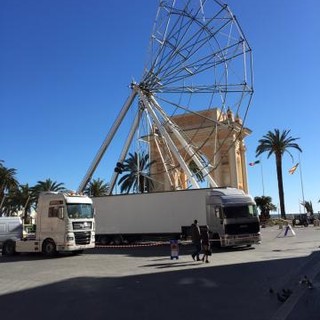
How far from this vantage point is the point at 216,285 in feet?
45.3


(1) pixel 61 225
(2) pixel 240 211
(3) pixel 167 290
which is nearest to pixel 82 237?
(1) pixel 61 225

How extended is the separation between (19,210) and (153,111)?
46.6 metres

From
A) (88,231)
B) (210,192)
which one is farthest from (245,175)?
(88,231)

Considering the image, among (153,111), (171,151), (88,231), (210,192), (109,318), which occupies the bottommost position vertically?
(109,318)

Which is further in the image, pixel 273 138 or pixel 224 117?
pixel 273 138

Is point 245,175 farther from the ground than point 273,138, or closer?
closer

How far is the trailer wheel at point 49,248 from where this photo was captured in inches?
1058

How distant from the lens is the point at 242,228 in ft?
94.1

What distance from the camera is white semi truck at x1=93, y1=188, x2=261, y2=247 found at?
28719 mm

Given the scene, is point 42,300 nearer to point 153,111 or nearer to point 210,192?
point 210,192

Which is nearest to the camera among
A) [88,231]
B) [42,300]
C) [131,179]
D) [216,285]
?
[42,300]

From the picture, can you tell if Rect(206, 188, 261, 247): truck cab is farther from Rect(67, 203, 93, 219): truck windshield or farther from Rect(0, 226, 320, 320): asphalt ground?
Rect(67, 203, 93, 219): truck windshield

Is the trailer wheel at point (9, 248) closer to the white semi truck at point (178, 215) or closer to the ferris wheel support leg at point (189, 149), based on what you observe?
the white semi truck at point (178, 215)

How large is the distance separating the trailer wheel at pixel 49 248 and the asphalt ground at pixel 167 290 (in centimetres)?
612
